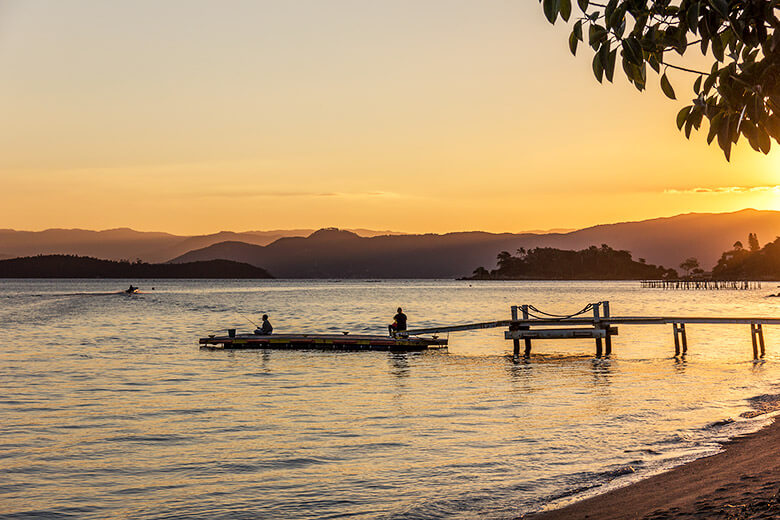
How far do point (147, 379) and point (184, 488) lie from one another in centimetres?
1617

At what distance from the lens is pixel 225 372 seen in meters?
30.3

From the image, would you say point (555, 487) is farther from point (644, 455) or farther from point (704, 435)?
point (704, 435)

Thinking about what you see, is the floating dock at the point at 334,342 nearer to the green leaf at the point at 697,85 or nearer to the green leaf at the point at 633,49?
the green leaf at the point at 697,85

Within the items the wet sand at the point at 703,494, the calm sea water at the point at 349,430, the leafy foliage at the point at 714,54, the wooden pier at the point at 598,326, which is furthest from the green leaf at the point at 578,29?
the wooden pier at the point at 598,326

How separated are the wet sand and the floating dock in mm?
25170

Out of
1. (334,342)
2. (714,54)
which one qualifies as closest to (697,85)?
(714,54)

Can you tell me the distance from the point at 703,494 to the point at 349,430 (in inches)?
355

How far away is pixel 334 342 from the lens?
38406mm

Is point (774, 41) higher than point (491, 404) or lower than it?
higher

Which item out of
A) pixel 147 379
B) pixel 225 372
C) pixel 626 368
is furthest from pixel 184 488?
pixel 626 368

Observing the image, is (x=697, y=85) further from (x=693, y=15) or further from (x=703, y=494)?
(x=703, y=494)

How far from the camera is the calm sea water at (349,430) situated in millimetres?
11867

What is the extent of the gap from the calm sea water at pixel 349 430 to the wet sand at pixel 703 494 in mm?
786

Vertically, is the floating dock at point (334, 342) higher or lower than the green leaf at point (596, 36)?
lower
